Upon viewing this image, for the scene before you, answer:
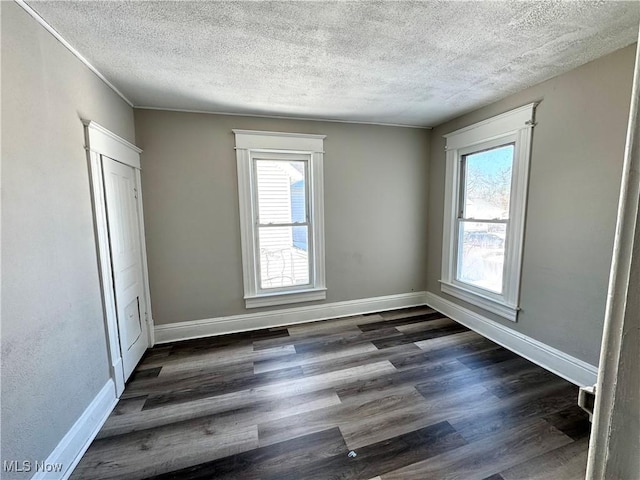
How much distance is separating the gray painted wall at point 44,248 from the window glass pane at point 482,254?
11.5 ft

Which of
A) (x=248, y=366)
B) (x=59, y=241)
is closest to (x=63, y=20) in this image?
(x=59, y=241)

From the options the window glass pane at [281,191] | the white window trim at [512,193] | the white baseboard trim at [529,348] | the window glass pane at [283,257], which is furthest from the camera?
the window glass pane at [283,257]

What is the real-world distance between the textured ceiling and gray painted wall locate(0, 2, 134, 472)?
27 cm

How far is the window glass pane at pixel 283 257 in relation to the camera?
321 centimetres

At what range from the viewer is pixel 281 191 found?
318 cm

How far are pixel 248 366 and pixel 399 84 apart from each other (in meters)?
2.79

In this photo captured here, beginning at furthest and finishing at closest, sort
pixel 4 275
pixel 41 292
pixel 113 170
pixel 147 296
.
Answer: pixel 147 296, pixel 113 170, pixel 41 292, pixel 4 275

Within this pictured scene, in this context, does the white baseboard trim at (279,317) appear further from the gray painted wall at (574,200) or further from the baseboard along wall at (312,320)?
the gray painted wall at (574,200)

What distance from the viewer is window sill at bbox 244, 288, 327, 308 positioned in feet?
10.4

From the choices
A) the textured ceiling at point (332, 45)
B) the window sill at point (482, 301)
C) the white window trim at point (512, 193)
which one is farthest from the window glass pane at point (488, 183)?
Result: the window sill at point (482, 301)

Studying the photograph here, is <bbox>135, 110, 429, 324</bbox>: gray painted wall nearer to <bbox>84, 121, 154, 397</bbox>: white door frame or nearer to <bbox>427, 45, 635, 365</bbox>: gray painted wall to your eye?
<bbox>84, 121, 154, 397</bbox>: white door frame

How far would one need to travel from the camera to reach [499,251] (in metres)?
2.79

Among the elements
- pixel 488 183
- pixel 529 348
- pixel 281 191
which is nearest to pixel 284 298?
pixel 281 191

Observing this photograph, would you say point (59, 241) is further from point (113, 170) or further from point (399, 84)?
point (399, 84)
